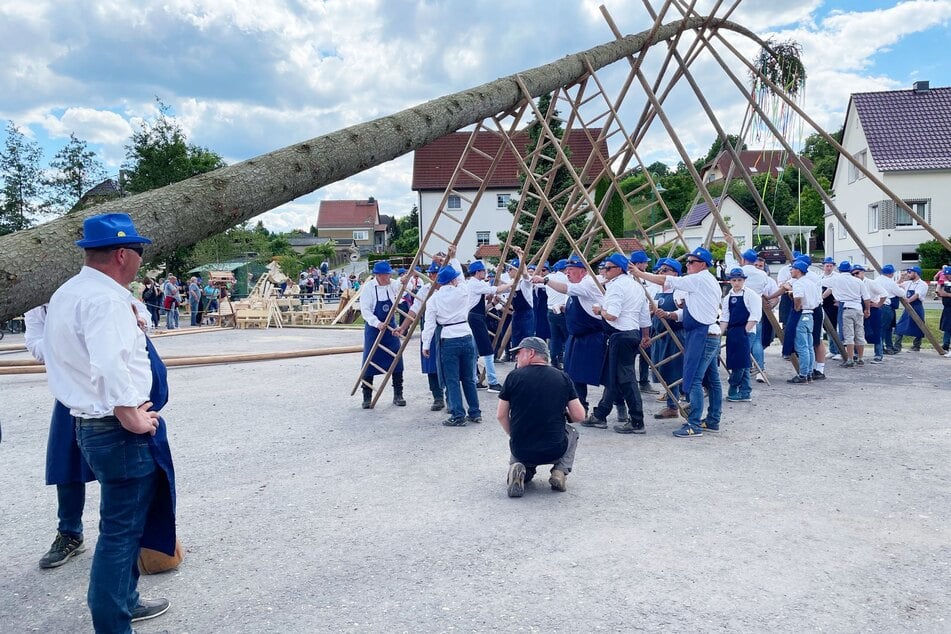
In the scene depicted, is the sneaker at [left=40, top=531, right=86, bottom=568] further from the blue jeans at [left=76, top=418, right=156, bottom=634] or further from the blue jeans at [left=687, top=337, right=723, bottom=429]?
the blue jeans at [left=687, top=337, right=723, bottom=429]

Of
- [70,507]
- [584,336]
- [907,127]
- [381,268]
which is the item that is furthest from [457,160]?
[70,507]

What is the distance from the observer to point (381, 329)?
8742 mm

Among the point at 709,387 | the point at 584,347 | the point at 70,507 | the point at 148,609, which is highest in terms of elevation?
the point at 584,347

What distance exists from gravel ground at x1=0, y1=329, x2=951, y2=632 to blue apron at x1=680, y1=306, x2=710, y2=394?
66 centimetres

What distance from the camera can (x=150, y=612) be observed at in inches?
135

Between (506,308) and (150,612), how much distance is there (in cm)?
725

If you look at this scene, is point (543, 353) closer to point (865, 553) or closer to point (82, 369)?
point (865, 553)

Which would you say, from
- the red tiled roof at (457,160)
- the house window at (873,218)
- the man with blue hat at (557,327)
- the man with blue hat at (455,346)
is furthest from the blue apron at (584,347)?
the red tiled roof at (457,160)

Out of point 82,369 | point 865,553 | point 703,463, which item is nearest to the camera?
point 82,369

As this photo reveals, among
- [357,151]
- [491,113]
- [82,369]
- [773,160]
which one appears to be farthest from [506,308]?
[82,369]

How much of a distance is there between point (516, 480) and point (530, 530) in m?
0.68

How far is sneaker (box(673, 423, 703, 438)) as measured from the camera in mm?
7035

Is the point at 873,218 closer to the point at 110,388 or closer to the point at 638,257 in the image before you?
the point at 638,257

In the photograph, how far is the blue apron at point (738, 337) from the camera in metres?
8.67
